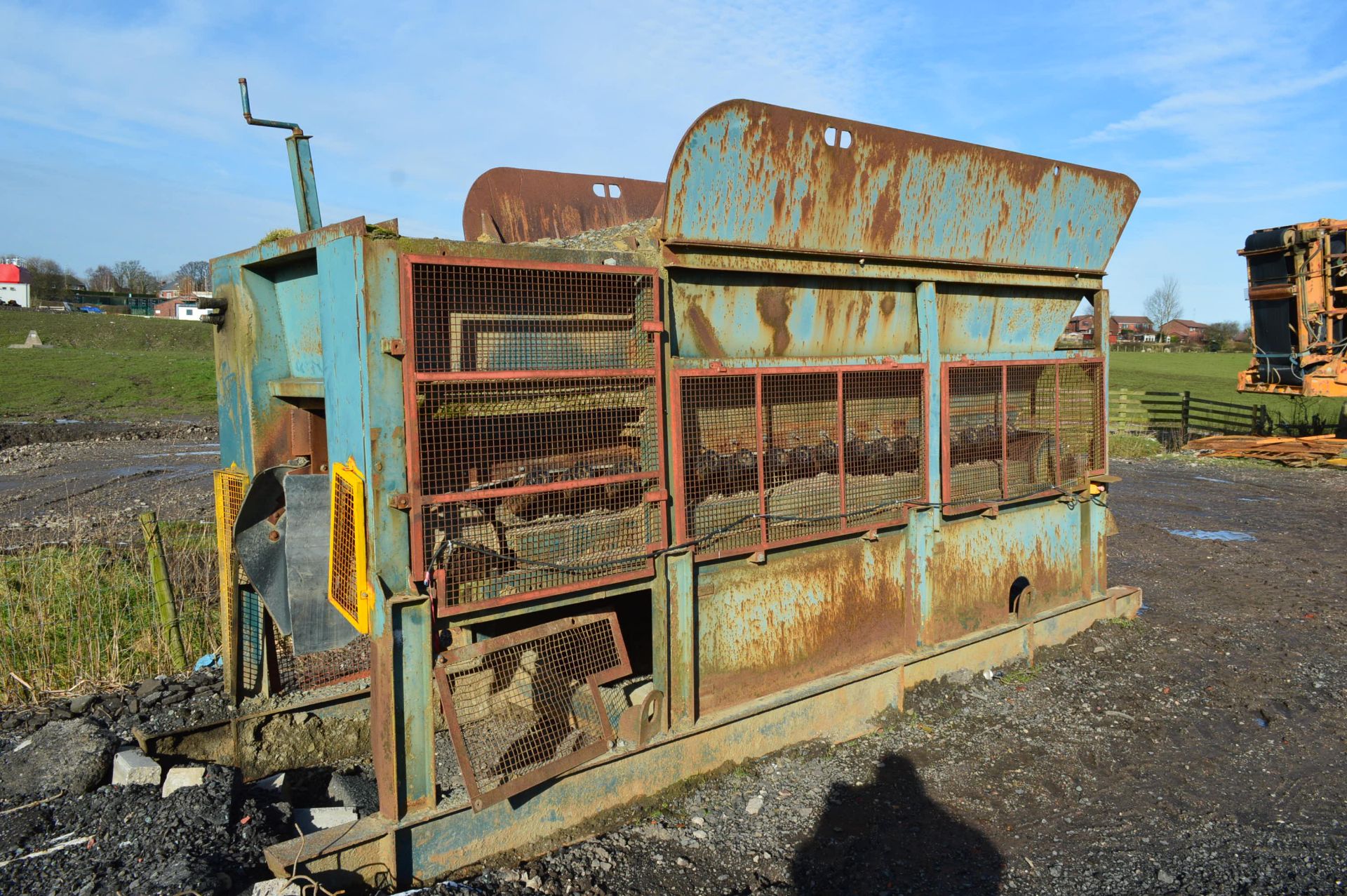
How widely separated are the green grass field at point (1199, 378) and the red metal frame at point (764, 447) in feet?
54.8

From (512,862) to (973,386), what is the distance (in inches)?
162

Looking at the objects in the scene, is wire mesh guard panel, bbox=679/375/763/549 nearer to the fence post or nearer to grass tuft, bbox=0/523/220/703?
the fence post

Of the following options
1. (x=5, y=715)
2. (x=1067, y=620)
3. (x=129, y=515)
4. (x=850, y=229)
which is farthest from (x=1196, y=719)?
(x=129, y=515)

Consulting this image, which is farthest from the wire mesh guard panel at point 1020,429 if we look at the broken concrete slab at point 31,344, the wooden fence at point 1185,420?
the broken concrete slab at point 31,344

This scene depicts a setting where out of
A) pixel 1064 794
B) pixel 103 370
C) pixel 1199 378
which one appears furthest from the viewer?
pixel 1199 378

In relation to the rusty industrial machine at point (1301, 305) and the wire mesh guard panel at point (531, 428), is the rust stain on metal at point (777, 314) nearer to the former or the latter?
the wire mesh guard panel at point (531, 428)

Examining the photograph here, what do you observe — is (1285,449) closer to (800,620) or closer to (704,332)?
(800,620)

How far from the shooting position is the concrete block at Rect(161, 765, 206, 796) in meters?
4.08

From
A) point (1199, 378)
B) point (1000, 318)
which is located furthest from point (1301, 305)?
point (1199, 378)

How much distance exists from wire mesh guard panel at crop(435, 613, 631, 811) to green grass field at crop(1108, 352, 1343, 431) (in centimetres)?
1896

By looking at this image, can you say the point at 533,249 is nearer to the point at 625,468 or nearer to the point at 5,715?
the point at 625,468

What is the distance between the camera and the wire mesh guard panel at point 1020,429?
591cm

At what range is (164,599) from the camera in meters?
5.79

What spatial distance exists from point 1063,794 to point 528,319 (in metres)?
3.53
